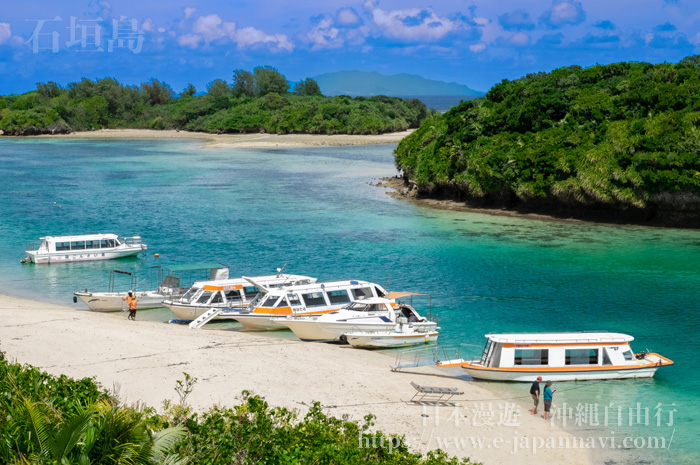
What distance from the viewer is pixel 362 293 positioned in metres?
33.5

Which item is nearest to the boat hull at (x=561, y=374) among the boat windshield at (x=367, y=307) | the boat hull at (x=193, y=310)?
the boat windshield at (x=367, y=307)

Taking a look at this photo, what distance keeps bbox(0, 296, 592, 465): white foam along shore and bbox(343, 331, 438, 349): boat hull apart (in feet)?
1.46

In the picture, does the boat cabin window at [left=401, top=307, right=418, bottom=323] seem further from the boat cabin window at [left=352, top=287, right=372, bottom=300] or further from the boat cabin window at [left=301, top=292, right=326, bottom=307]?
the boat cabin window at [left=301, top=292, right=326, bottom=307]

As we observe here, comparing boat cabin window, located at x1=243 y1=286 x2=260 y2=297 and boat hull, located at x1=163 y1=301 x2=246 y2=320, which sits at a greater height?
boat cabin window, located at x1=243 y1=286 x2=260 y2=297

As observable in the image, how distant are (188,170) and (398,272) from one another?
2592 inches

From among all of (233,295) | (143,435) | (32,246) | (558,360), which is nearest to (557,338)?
(558,360)

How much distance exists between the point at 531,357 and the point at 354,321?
8029 millimetres

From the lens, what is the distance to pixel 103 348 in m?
25.3

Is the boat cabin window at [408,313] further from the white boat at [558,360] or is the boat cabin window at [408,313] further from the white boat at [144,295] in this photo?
the white boat at [144,295]

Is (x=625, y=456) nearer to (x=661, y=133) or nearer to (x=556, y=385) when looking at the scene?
(x=556, y=385)

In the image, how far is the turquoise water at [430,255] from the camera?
1168 inches

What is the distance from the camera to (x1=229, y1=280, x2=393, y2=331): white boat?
105ft

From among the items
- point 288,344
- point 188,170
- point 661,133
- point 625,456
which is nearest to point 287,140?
point 188,170

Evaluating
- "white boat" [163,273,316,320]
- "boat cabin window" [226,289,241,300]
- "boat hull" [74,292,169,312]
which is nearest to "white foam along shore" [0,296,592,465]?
"white boat" [163,273,316,320]
